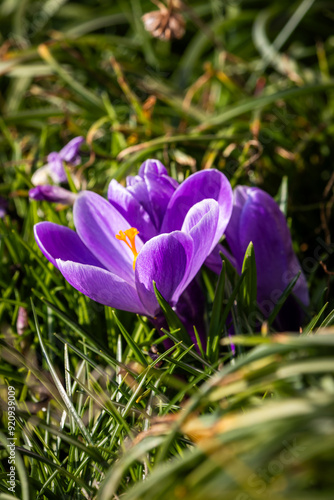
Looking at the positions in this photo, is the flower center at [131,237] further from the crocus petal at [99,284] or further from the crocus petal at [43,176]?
the crocus petal at [43,176]

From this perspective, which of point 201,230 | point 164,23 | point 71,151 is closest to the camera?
point 201,230

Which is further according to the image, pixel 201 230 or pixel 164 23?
pixel 164 23

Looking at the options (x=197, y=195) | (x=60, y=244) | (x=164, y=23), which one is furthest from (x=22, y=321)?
(x=164, y=23)

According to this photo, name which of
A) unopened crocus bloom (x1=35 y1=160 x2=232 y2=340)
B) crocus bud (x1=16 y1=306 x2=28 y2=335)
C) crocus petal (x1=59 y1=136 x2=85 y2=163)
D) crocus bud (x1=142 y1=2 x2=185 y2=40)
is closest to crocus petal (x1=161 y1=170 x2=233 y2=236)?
unopened crocus bloom (x1=35 y1=160 x2=232 y2=340)

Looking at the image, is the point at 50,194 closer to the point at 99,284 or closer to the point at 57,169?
the point at 57,169

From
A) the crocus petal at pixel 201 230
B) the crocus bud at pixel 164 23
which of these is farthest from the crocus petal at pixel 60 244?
the crocus bud at pixel 164 23

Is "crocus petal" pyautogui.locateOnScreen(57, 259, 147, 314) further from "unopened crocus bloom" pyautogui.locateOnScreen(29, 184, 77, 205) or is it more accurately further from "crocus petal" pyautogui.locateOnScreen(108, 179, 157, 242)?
"unopened crocus bloom" pyautogui.locateOnScreen(29, 184, 77, 205)

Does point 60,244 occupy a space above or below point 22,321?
above

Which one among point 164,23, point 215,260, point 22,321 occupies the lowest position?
point 22,321
